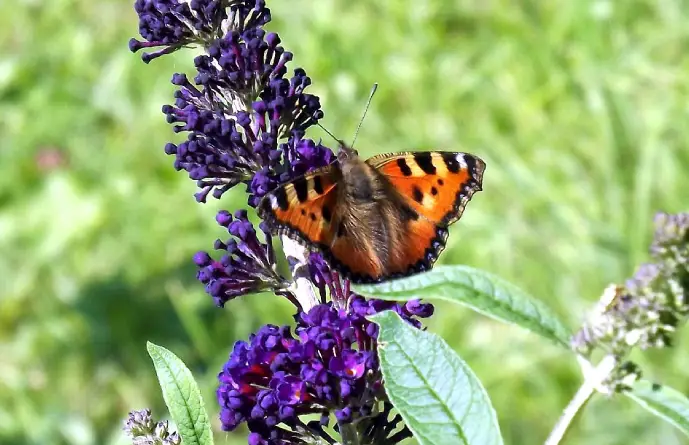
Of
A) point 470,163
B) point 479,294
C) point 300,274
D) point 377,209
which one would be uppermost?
point 470,163

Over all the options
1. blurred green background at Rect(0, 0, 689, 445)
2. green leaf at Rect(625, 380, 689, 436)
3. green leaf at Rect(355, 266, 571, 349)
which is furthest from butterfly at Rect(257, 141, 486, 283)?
blurred green background at Rect(0, 0, 689, 445)

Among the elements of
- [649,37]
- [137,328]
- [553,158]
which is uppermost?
[649,37]

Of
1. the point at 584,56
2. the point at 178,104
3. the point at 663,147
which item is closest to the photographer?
the point at 178,104

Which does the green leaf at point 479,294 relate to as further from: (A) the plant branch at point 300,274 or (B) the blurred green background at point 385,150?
(B) the blurred green background at point 385,150

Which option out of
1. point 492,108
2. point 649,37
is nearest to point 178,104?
point 492,108

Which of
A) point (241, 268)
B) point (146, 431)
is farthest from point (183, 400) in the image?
point (241, 268)

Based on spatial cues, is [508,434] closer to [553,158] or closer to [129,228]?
[553,158]

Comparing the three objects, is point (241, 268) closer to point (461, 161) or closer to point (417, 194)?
point (417, 194)
